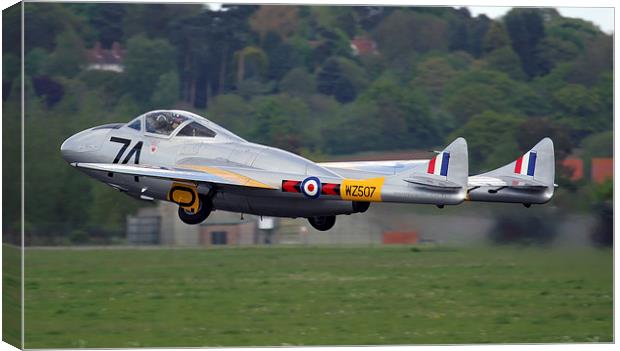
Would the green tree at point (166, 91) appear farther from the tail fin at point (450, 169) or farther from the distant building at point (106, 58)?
the tail fin at point (450, 169)

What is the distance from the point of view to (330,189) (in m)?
30.1

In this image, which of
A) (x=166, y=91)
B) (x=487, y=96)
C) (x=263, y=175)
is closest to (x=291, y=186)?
(x=263, y=175)

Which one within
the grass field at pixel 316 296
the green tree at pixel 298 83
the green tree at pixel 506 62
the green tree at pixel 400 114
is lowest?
the grass field at pixel 316 296

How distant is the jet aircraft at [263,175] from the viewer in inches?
1155

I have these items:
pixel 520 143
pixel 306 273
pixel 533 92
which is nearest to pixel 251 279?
pixel 306 273

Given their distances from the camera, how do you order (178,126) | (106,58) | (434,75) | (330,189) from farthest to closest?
(434,75)
(106,58)
(178,126)
(330,189)

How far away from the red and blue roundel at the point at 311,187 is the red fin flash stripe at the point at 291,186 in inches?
4.8

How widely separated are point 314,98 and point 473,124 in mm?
6523

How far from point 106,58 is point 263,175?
2107cm

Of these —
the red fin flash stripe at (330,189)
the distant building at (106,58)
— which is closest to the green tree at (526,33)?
the distant building at (106,58)

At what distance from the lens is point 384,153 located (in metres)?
54.1

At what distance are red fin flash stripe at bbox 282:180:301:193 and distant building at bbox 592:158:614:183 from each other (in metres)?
17.7

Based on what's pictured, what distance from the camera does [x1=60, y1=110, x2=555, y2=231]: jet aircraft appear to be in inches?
1155

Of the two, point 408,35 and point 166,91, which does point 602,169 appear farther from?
point 166,91
